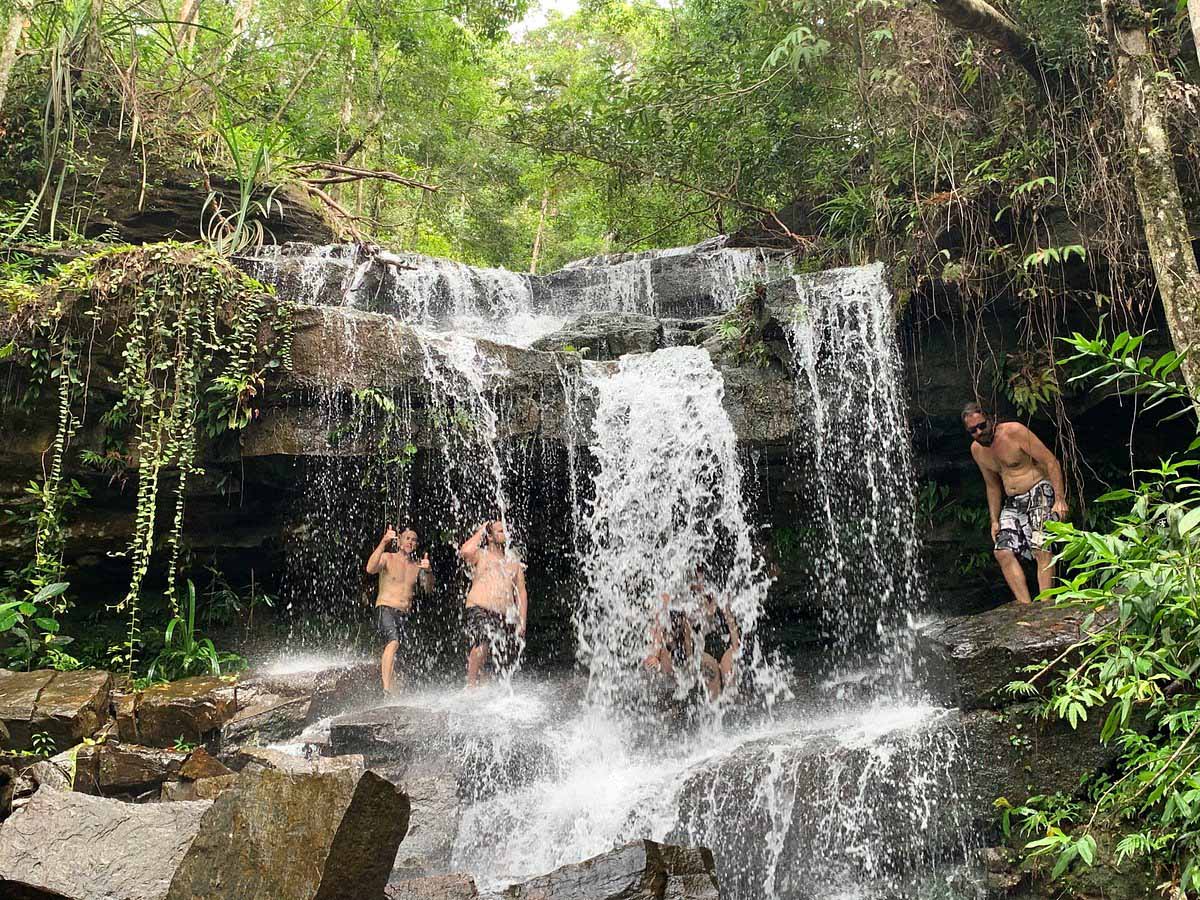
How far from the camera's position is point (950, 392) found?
25.2 ft

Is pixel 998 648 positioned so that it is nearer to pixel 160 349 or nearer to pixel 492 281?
pixel 160 349

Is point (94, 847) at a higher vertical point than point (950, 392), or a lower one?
lower

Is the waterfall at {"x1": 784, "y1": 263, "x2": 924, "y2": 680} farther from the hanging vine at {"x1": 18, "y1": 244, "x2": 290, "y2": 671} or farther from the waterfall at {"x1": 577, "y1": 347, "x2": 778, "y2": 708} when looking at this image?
the hanging vine at {"x1": 18, "y1": 244, "x2": 290, "y2": 671}

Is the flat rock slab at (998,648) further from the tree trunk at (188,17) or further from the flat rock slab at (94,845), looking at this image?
the tree trunk at (188,17)

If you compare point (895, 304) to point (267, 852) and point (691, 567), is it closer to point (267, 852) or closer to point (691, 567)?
point (691, 567)

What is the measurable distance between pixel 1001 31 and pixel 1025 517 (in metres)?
4.06

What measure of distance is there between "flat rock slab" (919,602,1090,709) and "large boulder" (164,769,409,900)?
3679 mm

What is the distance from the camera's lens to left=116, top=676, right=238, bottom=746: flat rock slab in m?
6.10

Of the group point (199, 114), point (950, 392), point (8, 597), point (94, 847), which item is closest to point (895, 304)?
point (950, 392)

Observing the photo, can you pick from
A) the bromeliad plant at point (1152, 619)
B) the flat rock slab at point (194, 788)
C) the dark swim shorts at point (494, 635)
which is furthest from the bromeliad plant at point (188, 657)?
the bromeliad plant at point (1152, 619)

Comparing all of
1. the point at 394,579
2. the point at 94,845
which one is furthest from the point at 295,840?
the point at 394,579

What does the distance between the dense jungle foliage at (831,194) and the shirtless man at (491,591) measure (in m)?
2.47

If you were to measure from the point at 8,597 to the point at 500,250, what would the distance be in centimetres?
1430

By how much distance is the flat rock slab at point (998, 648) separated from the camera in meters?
4.93
